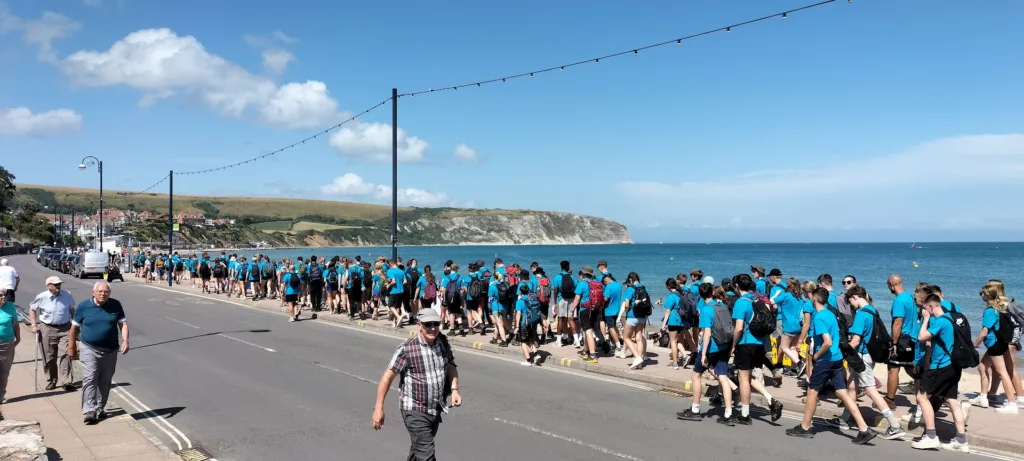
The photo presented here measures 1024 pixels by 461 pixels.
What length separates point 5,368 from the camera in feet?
27.9

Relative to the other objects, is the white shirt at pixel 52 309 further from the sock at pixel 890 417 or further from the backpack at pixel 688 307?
the sock at pixel 890 417

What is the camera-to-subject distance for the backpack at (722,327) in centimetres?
823

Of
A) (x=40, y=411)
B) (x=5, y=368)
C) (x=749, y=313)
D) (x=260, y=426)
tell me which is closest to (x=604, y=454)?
(x=749, y=313)

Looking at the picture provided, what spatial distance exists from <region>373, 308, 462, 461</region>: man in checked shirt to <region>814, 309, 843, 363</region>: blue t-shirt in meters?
4.66

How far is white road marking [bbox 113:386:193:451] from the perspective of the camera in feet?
24.1

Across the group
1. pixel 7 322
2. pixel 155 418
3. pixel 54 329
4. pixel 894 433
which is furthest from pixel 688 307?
pixel 7 322

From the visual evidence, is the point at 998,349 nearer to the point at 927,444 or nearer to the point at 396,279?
the point at 927,444

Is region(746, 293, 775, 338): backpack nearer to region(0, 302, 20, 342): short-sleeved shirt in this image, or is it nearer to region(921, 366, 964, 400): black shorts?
region(921, 366, 964, 400): black shorts

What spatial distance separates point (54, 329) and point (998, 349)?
12797 millimetres

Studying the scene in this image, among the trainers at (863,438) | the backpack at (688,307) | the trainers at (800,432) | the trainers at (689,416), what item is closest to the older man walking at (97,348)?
the trainers at (689,416)

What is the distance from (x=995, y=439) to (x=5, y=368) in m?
11.8

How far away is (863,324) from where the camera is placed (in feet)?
26.0

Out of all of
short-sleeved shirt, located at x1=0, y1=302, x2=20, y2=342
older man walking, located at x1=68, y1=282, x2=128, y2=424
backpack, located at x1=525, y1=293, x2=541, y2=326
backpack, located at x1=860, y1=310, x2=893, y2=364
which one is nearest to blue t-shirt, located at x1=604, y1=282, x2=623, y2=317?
backpack, located at x1=525, y1=293, x2=541, y2=326

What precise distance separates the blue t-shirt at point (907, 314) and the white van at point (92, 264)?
149 feet
